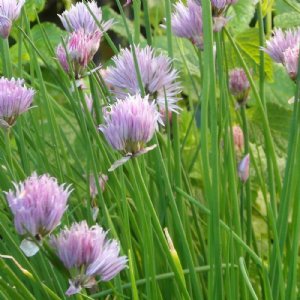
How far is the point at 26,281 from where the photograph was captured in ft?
2.98

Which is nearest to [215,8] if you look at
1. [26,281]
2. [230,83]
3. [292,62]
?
[292,62]

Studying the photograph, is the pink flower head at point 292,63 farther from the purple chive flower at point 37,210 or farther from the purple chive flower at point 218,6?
the purple chive flower at point 37,210

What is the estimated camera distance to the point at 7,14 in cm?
84

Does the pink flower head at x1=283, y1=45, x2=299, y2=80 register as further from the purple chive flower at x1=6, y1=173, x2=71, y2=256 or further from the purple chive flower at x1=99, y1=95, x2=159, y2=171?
the purple chive flower at x1=6, y1=173, x2=71, y2=256

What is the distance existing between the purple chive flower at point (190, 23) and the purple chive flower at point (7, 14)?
0.18m

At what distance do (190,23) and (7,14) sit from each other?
0.66 ft

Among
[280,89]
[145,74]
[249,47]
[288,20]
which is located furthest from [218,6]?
[280,89]

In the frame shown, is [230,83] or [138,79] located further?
[230,83]

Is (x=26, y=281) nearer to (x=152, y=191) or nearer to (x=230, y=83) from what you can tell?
(x=152, y=191)

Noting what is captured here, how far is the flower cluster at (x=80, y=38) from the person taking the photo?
2.51 feet

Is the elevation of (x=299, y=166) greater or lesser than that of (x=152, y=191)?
greater

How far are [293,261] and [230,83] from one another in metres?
0.32

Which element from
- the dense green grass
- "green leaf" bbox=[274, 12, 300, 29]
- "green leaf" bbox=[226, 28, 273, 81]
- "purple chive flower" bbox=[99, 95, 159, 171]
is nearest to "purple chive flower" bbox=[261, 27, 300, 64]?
the dense green grass

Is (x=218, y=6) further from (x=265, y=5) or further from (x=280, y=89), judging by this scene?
(x=280, y=89)
